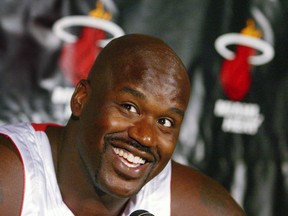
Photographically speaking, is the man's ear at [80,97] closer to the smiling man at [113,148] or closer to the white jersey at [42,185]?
the smiling man at [113,148]

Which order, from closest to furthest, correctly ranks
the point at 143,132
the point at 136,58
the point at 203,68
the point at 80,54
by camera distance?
the point at 143,132
the point at 136,58
the point at 80,54
the point at 203,68

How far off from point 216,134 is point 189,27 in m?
0.52

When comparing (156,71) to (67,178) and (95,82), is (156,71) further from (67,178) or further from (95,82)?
(67,178)

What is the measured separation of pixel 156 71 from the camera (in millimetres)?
2139

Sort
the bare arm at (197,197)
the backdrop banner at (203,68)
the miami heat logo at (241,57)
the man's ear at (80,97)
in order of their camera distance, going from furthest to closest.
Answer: the miami heat logo at (241,57)
the backdrop banner at (203,68)
the bare arm at (197,197)
the man's ear at (80,97)

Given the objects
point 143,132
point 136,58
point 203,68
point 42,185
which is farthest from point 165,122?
point 203,68

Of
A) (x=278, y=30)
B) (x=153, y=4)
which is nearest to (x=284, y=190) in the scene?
(x=278, y=30)

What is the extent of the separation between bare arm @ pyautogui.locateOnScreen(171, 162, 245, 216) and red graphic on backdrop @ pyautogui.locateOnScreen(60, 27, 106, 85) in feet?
2.54

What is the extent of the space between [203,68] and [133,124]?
51.2 inches

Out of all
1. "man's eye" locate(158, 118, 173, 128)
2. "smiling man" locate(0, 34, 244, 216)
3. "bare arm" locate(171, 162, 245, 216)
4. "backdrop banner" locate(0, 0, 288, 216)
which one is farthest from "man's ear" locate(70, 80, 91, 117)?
"backdrop banner" locate(0, 0, 288, 216)

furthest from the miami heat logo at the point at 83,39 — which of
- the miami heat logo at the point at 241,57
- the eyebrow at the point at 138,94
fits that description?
the eyebrow at the point at 138,94

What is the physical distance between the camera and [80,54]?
3111 mm

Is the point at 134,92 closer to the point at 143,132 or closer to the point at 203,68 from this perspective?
the point at 143,132

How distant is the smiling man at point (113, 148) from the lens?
6.85ft
